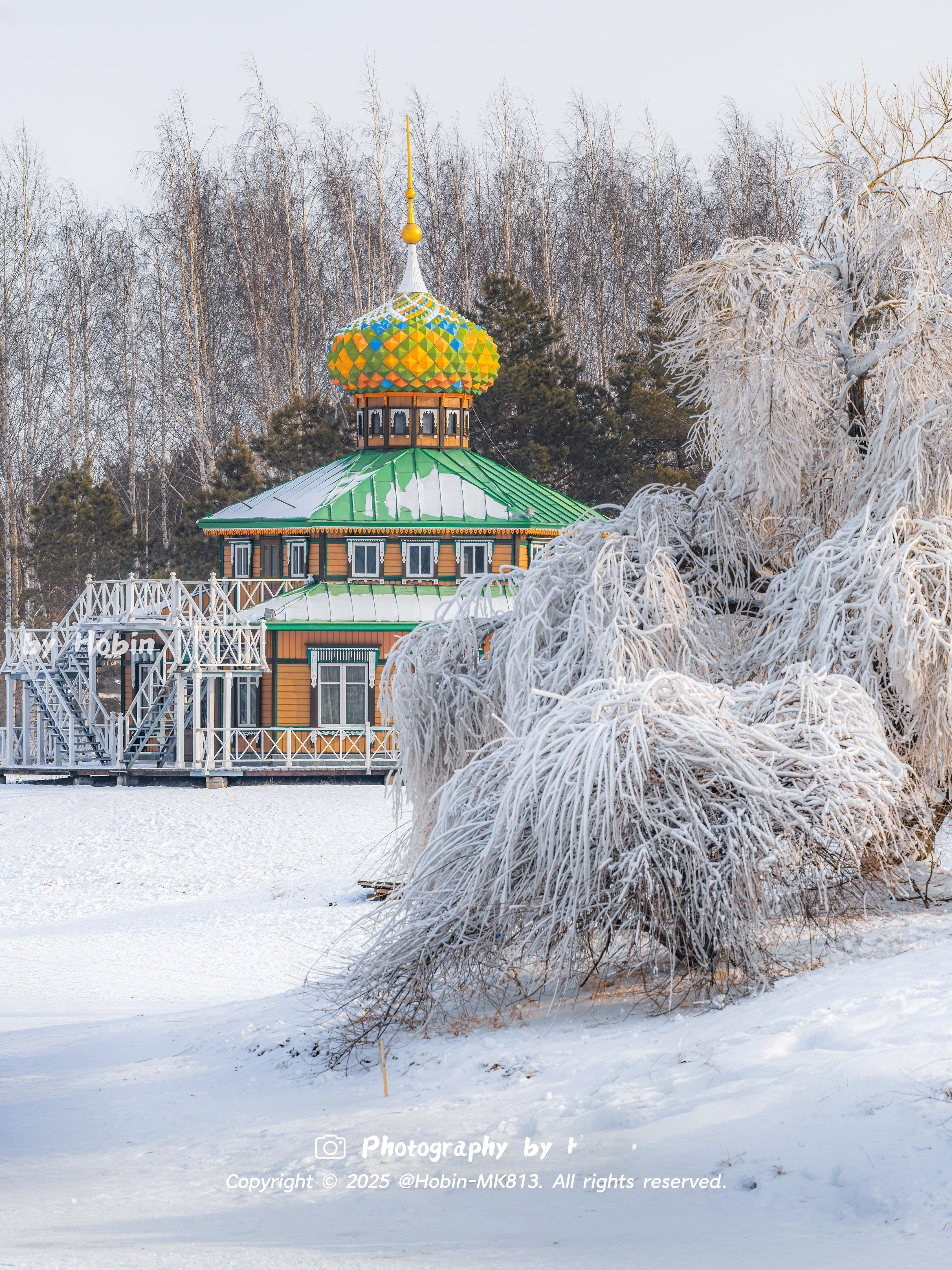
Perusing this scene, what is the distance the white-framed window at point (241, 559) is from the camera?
104 ft

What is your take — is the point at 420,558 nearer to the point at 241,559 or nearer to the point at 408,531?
the point at 408,531

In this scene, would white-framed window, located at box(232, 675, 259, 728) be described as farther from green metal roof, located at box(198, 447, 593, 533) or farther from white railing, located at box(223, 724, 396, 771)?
green metal roof, located at box(198, 447, 593, 533)

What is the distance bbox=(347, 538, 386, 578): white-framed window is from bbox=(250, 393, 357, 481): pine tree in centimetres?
769

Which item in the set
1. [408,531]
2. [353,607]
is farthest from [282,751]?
[408,531]

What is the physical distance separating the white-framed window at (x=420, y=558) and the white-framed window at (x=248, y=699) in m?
3.80

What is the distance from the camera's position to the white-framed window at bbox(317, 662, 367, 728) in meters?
28.5

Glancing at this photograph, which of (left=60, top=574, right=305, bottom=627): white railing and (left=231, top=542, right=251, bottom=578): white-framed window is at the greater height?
(left=231, top=542, right=251, bottom=578): white-framed window

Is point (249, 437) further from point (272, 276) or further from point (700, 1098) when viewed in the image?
point (700, 1098)

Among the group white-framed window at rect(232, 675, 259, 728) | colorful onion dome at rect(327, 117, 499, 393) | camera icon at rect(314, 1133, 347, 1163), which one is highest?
colorful onion dome at rect(327, 117, 499, 393)

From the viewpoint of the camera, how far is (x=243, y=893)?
18.4 meters

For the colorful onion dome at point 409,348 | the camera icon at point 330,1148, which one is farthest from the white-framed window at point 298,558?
the camera icon at point 330,1148

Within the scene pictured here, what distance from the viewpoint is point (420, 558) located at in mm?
30312

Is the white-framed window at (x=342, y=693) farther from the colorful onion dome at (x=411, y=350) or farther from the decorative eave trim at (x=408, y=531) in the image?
the colorful onion dome at (x=411, y=350)

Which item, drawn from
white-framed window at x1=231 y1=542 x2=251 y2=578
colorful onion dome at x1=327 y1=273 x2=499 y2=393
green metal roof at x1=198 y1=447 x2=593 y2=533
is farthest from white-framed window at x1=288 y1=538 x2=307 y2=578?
colorful onion dome at x1=327 y1=273 x2=499 y2=393
